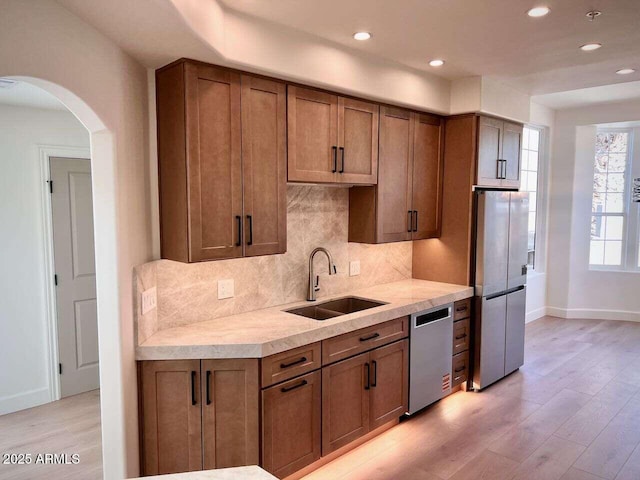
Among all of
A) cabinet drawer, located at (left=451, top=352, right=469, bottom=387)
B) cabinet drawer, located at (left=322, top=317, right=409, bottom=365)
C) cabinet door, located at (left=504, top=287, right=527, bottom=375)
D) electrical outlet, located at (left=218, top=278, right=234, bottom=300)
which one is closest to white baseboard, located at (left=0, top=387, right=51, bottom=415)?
electrical outlet, located at (left=218, top=278, right=234, bottom=300)

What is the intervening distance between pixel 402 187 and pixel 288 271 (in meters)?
1.13

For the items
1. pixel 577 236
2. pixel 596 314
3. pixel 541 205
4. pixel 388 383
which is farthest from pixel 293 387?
pixel 596 314

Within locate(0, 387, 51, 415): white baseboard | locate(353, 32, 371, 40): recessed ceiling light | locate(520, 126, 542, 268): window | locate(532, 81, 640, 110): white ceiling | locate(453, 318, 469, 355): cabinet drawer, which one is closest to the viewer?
locate(353, 32, 371, 40): recessed ceiling light

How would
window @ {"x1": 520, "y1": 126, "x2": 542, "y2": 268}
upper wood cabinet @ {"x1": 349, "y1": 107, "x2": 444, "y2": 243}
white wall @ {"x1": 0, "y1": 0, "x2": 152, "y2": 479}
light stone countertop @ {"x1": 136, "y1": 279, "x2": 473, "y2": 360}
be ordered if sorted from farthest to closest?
window @ {"x1": 520, "y1": 126, "x2": 542, "y2": 268} < upper wood cabinet @ {"x1": 349, "y1": 107, "x2": 444, "y2": 243} < light stone countertop @ {"x1": 136, "y1": 279, "x2": 473, "y2": 360} < white wall @ {"x1": 0, "y1": 0, "x2": 152, "y2": 479}

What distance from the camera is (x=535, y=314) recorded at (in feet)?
20.3

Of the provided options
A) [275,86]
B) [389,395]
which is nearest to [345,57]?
[275,86]

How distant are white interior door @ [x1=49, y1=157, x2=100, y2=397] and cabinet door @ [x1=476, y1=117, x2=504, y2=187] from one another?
3.39 metres

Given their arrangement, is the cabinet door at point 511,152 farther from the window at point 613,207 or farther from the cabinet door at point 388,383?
the window at point 613,207

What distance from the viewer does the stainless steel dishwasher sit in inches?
131

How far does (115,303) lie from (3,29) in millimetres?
1192

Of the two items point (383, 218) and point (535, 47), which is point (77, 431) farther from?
point (535, 47)

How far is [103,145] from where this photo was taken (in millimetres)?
2141

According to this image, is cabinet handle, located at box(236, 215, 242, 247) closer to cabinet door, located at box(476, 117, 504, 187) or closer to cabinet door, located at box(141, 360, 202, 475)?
cabinet door, located at box(141, 360, 202, 475)

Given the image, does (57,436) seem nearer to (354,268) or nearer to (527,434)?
(354,268)
